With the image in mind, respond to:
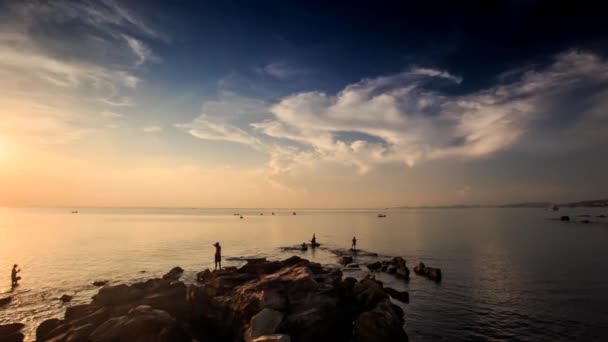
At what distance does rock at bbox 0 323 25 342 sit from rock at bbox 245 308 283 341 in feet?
60.7

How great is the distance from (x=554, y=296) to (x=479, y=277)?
406 inches

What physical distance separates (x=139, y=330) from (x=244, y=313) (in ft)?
25.6

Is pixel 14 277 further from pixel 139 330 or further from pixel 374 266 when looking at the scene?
pixel 374 266

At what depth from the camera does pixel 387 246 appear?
265 feet

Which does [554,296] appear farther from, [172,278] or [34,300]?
[34,300]

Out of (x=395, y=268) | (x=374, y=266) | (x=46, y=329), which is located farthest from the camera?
(x=374, y=266)

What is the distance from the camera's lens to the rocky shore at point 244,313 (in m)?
21.2

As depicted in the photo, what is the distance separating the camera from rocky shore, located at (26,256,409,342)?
69.6 feet

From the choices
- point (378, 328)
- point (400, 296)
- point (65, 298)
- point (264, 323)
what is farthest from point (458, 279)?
point (65, 298)

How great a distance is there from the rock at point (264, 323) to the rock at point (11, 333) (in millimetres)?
18517

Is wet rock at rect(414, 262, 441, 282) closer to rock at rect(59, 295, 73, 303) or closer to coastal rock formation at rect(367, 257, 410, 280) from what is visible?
coastal rock formation at rect(367, 257, 410, 280)

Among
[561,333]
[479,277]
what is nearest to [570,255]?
[479,277]

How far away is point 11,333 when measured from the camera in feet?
81.9

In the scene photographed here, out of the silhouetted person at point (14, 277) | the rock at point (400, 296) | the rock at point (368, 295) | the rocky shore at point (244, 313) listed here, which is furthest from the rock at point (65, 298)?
the rock at point (400, 296)
